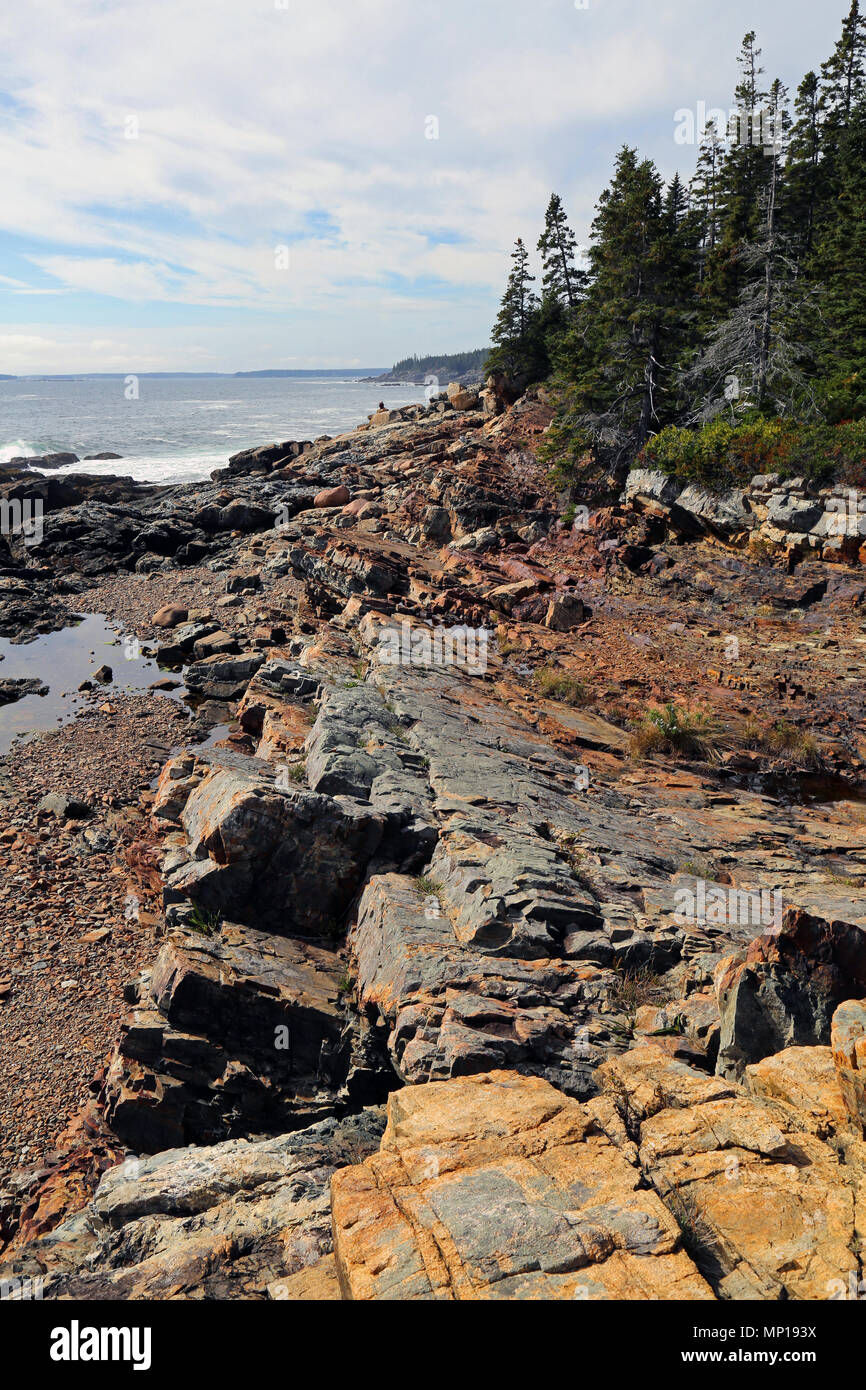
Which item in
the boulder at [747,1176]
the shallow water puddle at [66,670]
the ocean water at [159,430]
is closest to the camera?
the boulder at [747,1176]

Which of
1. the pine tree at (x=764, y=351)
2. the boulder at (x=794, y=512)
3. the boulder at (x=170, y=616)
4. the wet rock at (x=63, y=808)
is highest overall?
the pine tree at (x=764, y=351)

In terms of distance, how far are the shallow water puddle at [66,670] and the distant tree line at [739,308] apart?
19431mm

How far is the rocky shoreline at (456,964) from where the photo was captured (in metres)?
4.40

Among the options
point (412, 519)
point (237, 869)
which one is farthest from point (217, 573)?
point (237, 869)

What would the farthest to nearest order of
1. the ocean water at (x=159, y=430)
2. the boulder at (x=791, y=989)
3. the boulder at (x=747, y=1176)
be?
the ocean water at (x=159, y=430) → the boulder at (x=791, y=989) → the boulder at (x=747, y=1176)

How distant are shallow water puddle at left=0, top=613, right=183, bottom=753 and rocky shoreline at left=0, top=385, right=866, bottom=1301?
106 cm

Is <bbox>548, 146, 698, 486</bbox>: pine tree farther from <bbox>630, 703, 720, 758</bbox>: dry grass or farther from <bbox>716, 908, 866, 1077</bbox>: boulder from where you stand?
<bbox>716, 908, 866, 1077</bbox>: boulder

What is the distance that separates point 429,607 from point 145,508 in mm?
29611

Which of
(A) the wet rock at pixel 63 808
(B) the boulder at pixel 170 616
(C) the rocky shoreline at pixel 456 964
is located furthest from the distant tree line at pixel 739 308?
(A) the wet rock at pixel 63 808

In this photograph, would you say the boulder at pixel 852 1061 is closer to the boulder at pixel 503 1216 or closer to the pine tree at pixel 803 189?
the boulder at pixel 503 1216

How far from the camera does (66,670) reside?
→ 23984mm

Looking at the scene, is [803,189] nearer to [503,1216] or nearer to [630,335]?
[630,335]

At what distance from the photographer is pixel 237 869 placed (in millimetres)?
9141

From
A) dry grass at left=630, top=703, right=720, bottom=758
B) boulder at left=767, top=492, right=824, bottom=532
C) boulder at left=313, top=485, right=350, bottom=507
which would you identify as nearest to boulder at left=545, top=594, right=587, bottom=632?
dry grass at left=630, top=703, right=720, bottom=758
